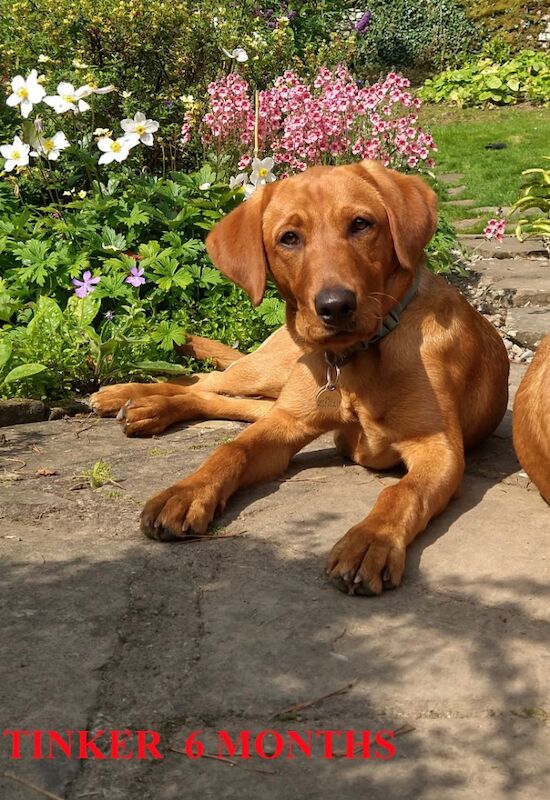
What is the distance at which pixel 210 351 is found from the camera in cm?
571

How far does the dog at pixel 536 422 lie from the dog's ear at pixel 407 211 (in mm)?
626

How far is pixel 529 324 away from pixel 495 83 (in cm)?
1229

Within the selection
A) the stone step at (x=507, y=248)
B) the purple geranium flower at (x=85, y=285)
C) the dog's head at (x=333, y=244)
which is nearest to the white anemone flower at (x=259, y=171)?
the purple geranium flower at (x=85, y=285)

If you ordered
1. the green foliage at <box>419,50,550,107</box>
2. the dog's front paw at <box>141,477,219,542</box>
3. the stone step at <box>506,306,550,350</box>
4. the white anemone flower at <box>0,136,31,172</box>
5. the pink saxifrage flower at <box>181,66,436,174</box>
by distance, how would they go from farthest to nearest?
1. the green foliage at <box>419,50,550,107</box>
2. the pink saxifrage flower at <box>181,66,436,174</box>
3. the stone step at <box>506,306,550,350</box>
4. the white anemone flower at <box>0,136,31,172</box>
5. the dog's front paw at <box>141,477,219,542</box>

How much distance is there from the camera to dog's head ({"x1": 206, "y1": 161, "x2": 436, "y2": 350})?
141 inches

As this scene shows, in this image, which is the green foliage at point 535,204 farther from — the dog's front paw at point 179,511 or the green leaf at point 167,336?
the dog's front paw at point 179,511

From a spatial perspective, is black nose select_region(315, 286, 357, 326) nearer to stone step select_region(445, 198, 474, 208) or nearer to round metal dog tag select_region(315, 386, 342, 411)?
round metal dog tag select_region(315, 386, 342, 411)

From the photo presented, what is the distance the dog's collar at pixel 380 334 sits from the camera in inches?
152

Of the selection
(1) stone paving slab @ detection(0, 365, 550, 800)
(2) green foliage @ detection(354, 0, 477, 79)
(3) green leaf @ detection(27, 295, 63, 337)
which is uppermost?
(2) green foliage @ detection(354, 0, 477, 79)

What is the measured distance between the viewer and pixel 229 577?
3.05 meters

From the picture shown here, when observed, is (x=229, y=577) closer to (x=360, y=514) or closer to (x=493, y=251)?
(x=360, y=514)

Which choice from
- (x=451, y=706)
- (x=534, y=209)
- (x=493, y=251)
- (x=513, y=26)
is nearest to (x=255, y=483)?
(x=451, y=706)

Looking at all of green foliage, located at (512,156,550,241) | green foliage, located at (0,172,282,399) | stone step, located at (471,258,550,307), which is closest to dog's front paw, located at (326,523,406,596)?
green foliage, located at (0,172,282,399)

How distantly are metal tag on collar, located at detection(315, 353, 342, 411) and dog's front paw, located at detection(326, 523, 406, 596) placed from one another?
0.97 metres
